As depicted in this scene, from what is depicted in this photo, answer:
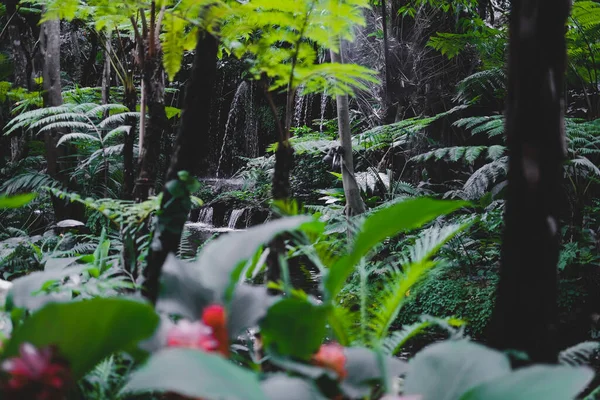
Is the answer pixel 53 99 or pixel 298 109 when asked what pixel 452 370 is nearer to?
pixel 53 99

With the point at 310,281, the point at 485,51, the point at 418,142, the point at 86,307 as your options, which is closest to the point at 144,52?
the point at 86,307

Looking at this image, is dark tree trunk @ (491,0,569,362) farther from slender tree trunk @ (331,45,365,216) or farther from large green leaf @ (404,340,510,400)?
slender tree trunk @ (331,45,365,216)

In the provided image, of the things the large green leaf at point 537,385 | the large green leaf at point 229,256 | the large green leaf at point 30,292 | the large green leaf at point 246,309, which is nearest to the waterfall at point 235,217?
the large green leaf at point 30,292

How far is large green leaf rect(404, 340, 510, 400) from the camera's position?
0.82 metres

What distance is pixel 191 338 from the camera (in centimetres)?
79

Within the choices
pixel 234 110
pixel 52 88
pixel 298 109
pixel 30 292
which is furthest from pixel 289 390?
pixel 234 110

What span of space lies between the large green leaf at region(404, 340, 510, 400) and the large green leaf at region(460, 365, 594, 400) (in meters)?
0.05

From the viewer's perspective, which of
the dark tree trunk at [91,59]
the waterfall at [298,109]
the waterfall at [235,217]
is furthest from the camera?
the waterfall at [298,109]

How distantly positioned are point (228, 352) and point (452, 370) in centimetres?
44

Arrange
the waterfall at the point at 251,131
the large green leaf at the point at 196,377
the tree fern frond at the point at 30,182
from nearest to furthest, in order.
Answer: the large green leaf at the point at 196,377 → the tree fern frond at the point at 30,182 → the waterfall at the point at 251,131

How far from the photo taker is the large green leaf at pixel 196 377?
58 centimetres

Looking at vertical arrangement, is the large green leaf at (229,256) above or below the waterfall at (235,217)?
above

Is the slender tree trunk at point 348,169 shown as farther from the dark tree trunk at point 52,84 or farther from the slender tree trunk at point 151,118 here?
the dark tree trunk at point 52,84

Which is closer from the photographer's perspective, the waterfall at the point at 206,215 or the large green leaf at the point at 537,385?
the large green leaf at the point at 537,385
